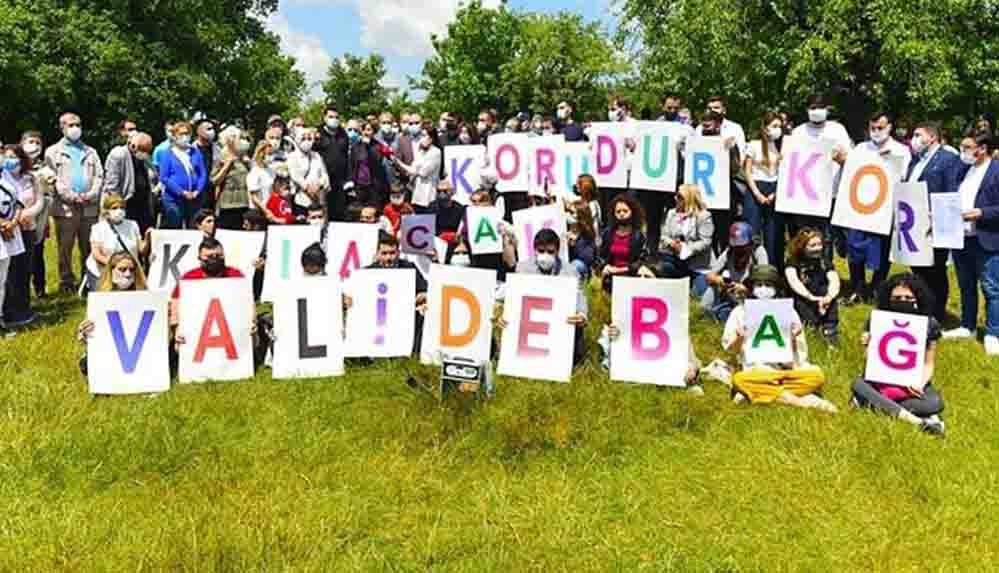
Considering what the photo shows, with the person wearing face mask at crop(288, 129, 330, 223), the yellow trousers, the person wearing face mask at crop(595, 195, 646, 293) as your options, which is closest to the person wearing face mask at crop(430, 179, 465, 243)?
the person wearing face mask at crop(288, 129, 330, 223)

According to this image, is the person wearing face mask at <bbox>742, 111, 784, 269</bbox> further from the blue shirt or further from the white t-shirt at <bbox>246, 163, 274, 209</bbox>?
the blue shirt

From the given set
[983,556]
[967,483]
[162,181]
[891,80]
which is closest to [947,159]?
[967,483]

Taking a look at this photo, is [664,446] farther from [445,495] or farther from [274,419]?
[274,419]

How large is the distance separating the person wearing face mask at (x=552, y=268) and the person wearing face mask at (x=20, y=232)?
5.81 metres

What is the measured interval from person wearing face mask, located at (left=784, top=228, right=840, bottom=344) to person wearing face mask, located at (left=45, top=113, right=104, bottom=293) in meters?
8.69

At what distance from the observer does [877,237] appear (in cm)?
1102

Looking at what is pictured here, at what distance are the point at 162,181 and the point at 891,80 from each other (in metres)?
23.7

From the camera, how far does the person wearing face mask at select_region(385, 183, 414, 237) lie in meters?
11.8

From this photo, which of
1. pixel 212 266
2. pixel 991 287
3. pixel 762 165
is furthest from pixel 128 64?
pixel 991 287

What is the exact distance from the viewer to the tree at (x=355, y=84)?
65312 millimetres

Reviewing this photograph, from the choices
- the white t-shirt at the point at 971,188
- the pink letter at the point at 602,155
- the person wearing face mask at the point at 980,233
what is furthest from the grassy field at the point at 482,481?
the pink letter at the point at 602,155

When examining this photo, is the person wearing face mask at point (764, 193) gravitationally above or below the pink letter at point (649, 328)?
above

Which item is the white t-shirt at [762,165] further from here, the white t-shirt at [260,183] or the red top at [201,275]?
the red top at [201,275]

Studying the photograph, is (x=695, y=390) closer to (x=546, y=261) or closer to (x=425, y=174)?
(x=546, y=261)
